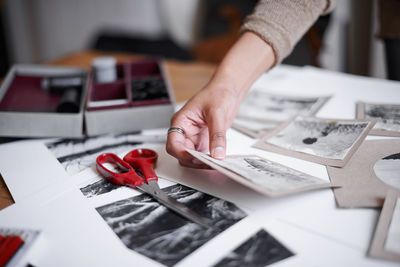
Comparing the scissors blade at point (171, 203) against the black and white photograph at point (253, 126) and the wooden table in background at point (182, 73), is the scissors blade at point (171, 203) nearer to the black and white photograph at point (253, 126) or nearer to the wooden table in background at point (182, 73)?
the black and white photograph at point (253, 126)

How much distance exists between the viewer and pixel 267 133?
30.9 inches

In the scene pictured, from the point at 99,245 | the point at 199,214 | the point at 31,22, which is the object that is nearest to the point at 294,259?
the point at 199,214

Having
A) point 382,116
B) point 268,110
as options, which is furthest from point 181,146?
point 382,116

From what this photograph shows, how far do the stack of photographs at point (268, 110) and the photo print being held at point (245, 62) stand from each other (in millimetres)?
62

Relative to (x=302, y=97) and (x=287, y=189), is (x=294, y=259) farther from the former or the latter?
(x=302, y=97)

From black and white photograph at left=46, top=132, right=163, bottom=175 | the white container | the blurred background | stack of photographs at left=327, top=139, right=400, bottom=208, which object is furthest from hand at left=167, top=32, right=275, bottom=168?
the blurred background

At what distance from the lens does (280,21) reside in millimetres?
838

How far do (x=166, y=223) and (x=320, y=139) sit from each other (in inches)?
15.3

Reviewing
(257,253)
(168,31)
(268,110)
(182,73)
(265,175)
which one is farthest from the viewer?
(168,31)

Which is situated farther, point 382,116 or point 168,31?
point 168,31

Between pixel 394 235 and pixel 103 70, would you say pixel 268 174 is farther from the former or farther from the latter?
pixel 103 70

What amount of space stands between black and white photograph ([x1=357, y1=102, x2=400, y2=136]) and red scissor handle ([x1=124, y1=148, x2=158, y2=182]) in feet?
1.54

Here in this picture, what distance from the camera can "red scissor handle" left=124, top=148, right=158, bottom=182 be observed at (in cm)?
60

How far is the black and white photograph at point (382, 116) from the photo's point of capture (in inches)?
29.0
